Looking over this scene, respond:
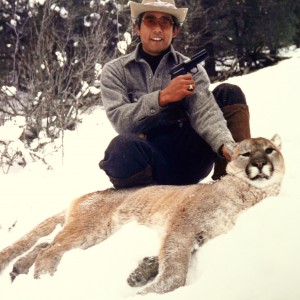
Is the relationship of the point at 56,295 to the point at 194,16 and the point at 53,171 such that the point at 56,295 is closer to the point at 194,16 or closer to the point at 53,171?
the point at 53,171

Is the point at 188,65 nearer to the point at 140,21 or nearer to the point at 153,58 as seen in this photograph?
the point at 153,58

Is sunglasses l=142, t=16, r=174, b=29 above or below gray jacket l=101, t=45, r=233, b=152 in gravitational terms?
above

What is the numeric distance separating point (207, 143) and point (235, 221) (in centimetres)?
99

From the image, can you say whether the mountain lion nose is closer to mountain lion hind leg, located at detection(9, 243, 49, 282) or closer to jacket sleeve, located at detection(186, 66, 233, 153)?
jacket sleeve, located at detection(186, 66, 233, 153)

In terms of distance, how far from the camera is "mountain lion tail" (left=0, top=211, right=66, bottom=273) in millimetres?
3240

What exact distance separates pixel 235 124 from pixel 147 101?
0.71 m

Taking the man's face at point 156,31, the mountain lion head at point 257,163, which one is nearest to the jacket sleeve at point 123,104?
the man's face at point 156,31

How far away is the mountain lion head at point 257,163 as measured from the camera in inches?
108

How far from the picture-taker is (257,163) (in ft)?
8.95

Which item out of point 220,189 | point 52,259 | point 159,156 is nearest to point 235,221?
point 220,189

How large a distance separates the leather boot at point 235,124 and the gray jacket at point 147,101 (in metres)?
0.17

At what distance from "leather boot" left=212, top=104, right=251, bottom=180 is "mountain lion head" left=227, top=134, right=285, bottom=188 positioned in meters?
0.59

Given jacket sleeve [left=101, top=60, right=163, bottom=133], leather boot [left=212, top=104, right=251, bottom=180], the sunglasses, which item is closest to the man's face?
the sunglasses

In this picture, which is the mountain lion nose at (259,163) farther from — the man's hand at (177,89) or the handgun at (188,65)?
the handgun at (188,65)
